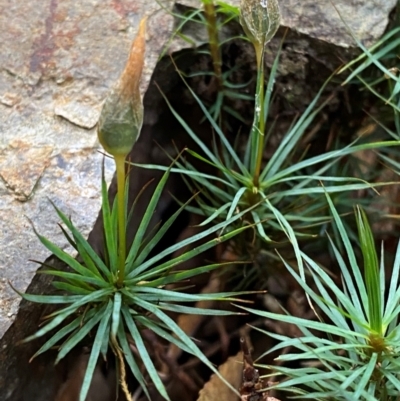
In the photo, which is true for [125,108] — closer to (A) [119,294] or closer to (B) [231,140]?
(A) [119,294]

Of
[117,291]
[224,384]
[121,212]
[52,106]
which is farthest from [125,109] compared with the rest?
[224,384]

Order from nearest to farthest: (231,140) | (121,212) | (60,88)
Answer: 1. (121,212)
2. (60,88)
3. (231,140)

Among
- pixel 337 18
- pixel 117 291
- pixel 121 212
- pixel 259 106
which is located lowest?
pixel 117 291

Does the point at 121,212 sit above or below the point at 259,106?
below

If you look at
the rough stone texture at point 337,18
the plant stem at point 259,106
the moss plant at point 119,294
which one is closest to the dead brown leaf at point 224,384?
the moss plant at point 119,294

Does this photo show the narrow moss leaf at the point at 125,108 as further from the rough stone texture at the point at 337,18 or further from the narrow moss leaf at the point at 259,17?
the rough stone texture at the point at 337,18

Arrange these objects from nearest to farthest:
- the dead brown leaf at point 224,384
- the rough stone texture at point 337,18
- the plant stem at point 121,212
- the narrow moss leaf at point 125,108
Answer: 1. the narrow moss leaf at point 125,108
2. the plant stem at point 121,212
3. the dead brown leaf at point 224,384
4. the rough stone texture at point 337,18
